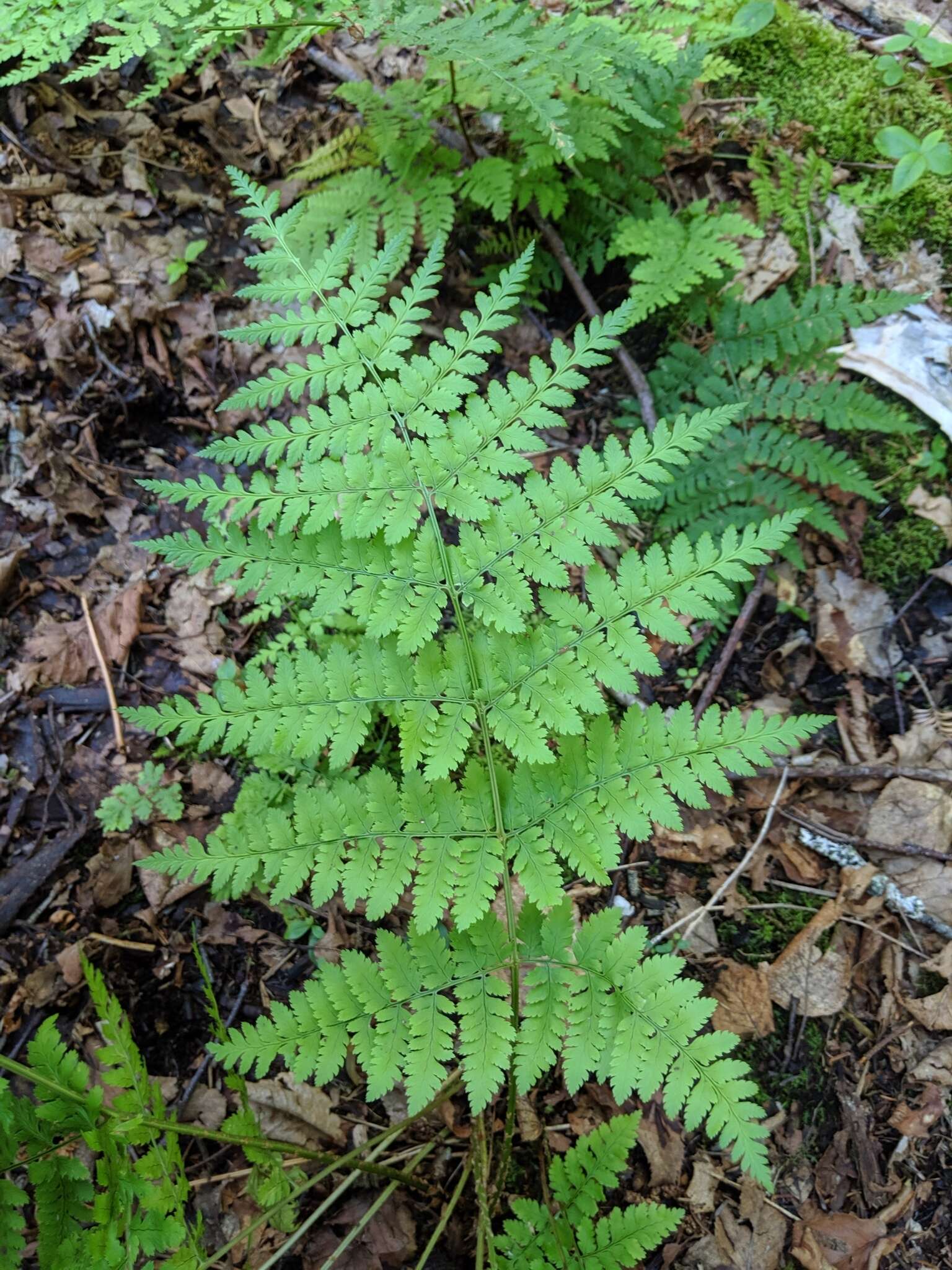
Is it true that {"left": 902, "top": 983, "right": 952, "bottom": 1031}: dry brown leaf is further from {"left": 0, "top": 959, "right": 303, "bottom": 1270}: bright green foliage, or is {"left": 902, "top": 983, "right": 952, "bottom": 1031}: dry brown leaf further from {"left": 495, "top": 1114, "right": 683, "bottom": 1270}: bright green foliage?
{"left": 0, "top": 959, "right": 303, "bottom": 1270}: bright green foliage

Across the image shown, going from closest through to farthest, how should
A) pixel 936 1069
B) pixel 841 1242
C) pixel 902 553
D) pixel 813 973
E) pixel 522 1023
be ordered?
pixel 522 1023, pixel 841 1242, pixel 936 1069, pixel 813 973, pixel 902 553

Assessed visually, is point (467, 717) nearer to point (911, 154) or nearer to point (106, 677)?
point (106, 677)

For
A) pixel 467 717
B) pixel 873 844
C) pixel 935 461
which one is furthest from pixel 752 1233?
pixel 935 461

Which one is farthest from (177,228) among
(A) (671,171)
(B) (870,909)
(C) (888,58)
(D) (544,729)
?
(B) (870,909)

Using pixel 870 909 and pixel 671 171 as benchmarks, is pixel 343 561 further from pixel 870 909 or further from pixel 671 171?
pixel 671 171

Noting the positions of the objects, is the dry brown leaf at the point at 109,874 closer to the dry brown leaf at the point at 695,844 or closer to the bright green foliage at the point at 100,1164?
the bright green foliage at the point at 100,1164

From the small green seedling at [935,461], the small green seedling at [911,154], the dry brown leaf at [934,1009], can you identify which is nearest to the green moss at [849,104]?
the small green seedling at [911,154]

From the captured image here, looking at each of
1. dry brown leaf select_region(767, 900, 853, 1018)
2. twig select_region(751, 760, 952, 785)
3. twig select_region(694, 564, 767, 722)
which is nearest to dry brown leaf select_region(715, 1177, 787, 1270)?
dry brown leaf select_region(767, 900, 853, 1018)
